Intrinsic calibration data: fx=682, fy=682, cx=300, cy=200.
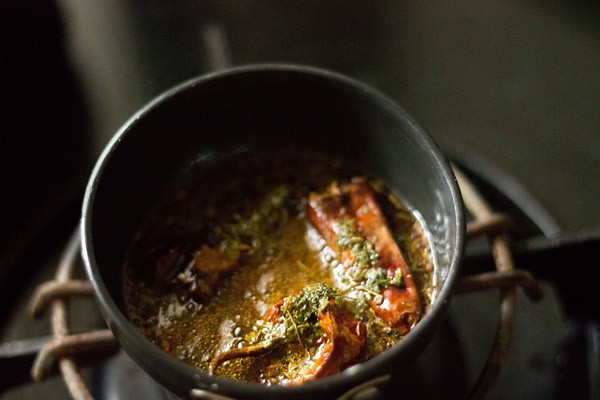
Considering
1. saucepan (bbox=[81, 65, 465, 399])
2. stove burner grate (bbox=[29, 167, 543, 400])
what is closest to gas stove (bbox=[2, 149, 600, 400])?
stove burner grate (bbox=[29, 167, 543, 400])

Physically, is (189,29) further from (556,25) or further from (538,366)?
(538,366)

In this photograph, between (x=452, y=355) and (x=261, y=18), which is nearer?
(x=452, y=355)

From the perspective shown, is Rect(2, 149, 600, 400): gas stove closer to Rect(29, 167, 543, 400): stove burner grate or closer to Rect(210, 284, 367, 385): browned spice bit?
Rect(29, 167, 543, 400): stove burner grate

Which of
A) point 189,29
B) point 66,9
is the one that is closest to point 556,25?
point 189,29

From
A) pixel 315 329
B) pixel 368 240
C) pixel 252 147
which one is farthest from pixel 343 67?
pixel 315 329

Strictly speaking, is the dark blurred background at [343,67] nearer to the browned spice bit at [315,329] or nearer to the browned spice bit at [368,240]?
the browned spice bit at [368,240]

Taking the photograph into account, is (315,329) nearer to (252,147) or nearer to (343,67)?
(252,147)
